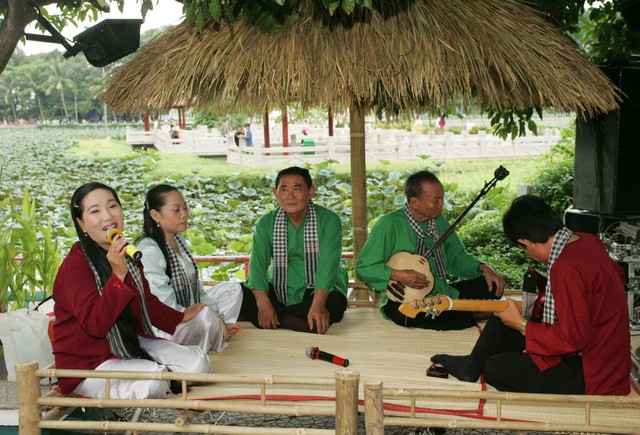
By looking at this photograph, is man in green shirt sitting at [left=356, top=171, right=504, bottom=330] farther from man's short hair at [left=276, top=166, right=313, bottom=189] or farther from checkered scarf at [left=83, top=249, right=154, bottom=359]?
checkered scarf at [left=83, top=249, right=154, bottom=359]

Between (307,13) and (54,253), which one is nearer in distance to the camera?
(307,13)

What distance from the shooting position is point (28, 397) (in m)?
2.79

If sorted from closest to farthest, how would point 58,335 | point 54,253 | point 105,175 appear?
point 58,335
point 54,253
point 105,175

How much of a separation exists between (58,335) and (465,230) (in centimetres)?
675

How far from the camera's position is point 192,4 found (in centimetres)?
322

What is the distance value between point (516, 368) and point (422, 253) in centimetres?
143

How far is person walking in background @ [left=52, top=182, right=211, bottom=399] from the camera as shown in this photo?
2881mm

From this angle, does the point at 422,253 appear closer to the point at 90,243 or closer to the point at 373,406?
the point at 373,406

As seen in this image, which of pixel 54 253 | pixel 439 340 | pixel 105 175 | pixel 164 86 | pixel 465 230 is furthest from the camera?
pixel 105 175

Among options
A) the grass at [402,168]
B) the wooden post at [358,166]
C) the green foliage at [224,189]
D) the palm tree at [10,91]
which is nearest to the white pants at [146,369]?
the wooden post at [358,166]

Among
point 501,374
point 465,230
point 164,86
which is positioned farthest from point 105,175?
point 501,374

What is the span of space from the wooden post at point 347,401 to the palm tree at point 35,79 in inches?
1189

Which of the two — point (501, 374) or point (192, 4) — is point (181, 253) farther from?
point (501, 374)

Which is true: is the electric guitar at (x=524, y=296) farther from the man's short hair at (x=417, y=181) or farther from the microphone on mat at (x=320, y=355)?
the man's short hair at (x=417, y=181)
